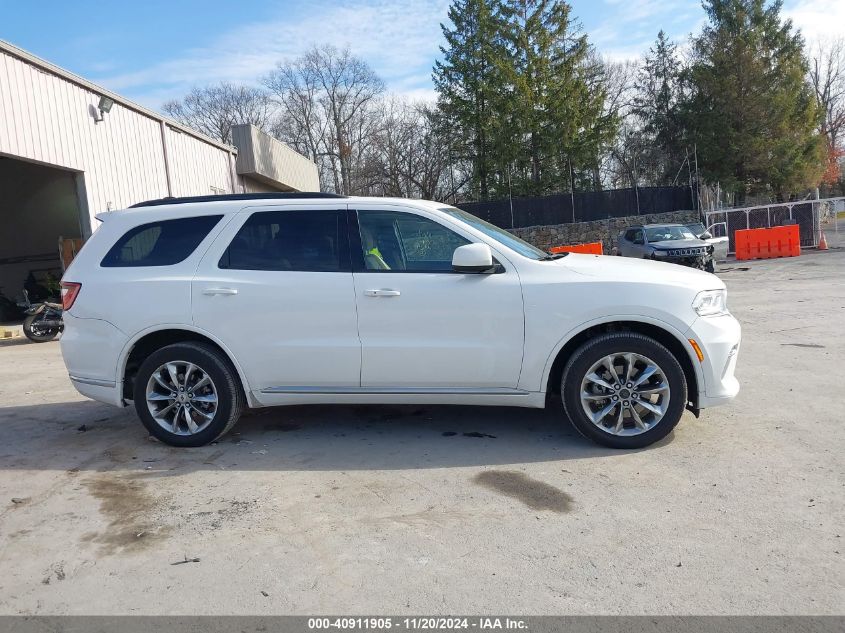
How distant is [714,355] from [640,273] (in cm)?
77

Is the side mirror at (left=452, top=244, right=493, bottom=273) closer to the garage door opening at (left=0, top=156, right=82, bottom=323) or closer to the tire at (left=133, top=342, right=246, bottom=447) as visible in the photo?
the tire at (left=133, top=342, right=246, bottom=447)

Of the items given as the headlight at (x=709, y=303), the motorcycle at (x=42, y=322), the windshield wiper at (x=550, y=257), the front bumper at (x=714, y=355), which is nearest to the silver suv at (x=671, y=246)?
the windshield wiper at (x=550, y=257)

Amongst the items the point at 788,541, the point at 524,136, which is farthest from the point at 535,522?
the point at 524,136

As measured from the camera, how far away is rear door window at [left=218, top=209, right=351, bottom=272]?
→ 5.05m

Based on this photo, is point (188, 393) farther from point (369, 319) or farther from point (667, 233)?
point (667, 233)

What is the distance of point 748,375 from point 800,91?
4000 centimetres

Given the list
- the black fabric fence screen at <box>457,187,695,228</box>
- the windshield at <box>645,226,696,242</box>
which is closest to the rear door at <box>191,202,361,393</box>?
the windshield at <box>645,226,696,242</box>

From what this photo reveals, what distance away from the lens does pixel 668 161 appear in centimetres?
4544

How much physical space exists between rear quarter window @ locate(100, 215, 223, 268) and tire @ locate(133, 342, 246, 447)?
2.37 ft

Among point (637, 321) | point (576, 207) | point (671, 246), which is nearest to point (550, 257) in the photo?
point (637, 321)

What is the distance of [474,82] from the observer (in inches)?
1470

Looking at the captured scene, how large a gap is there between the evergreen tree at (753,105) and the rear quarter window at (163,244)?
39420 millimetres
